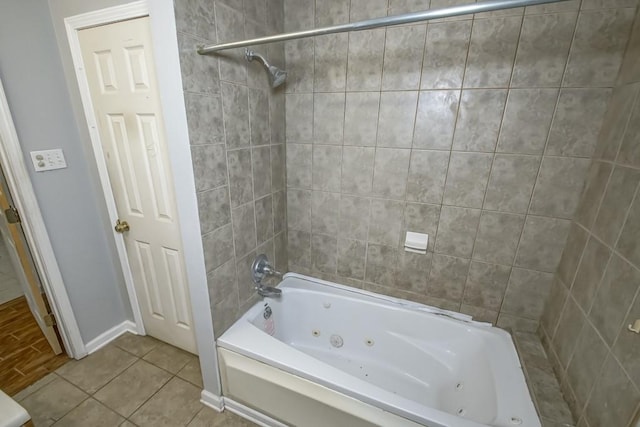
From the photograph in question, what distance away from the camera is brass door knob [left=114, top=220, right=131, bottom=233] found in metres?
1.64

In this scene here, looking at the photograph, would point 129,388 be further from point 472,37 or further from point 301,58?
point 472,37

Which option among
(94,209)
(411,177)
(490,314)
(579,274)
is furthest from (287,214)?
(579,274)

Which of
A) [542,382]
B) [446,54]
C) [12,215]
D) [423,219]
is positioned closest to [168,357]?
[12,215]

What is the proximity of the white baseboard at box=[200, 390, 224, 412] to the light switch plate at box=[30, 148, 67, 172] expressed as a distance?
1.50m

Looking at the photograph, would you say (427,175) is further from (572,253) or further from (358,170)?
(572,253)

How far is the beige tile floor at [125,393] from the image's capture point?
4.56ft

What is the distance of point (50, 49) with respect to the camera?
4.58ft

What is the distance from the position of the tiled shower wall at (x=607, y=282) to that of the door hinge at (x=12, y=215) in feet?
8.82

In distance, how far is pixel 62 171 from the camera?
4.97 feet

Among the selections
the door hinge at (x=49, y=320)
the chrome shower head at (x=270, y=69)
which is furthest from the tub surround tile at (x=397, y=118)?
the door hinge at (x=49, y=320)

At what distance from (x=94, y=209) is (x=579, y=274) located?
2596 mm

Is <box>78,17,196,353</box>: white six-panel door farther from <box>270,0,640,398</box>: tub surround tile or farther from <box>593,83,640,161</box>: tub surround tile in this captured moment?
<box>593,83,640,161</box>: tub surround tile

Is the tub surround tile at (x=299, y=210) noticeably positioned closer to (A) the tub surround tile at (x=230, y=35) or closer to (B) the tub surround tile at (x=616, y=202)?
(A) the tub surround tile at (x=230, y=35)

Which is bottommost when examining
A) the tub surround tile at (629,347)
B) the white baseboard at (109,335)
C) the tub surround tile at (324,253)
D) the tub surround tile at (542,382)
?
the white baseboard at (109,335)
